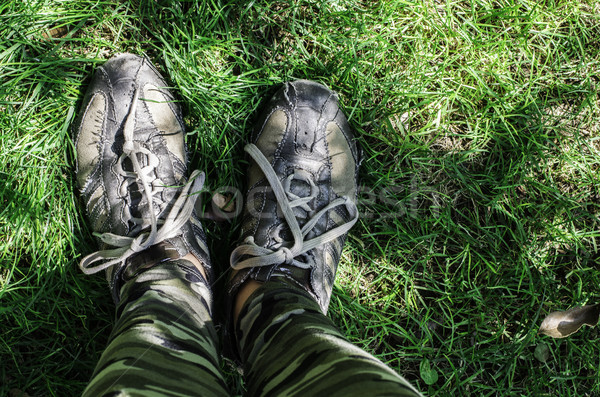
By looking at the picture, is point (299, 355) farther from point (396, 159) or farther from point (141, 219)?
point (396, 159)

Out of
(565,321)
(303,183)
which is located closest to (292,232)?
(303,183)

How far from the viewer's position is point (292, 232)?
1.71m

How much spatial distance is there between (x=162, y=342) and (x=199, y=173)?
31.4 inches

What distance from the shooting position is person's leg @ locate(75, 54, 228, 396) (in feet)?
4.58

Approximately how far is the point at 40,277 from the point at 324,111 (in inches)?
52.5

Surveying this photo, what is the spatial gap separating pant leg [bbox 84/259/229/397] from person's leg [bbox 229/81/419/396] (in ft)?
0.46

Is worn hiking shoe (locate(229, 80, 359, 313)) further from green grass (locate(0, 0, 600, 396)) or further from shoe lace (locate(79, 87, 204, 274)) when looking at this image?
shoe lace (locate(79, 87, 204, 274))

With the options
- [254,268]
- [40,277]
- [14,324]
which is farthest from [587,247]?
[14,324]

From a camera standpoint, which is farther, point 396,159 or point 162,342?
point 396,159

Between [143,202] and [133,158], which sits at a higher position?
[133,158]

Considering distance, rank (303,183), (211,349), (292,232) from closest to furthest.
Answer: (211,349)
(292,232)
(303,183)

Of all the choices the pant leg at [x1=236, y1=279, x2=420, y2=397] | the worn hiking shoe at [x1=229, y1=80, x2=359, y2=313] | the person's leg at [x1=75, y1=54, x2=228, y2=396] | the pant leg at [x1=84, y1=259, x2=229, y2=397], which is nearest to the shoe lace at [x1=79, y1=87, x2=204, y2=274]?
the person's leg at [x1=75, y1=54, x2=228, y2=396]

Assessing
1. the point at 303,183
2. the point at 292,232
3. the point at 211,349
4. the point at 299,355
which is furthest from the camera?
the point at 303,183

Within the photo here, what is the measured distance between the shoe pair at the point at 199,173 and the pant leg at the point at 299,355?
0.23m
